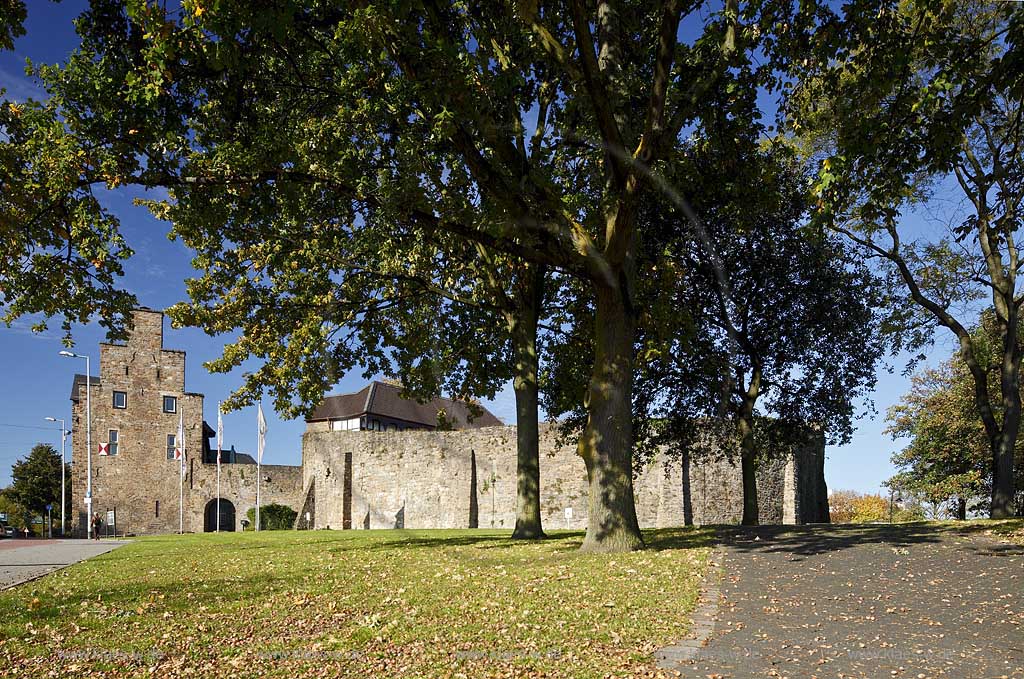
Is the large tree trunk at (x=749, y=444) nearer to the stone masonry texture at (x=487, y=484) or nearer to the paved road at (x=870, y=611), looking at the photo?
the stone masonry texture at (x=487, y=484)

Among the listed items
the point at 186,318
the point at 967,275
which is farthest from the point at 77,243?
the point at 967,275

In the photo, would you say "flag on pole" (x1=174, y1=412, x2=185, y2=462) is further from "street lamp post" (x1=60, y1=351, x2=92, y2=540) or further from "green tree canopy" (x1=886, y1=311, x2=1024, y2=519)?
"green tree canopy" (x1=886, y1=311, x2=1024, y2=519)

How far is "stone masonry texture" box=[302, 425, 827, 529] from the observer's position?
30578 mm

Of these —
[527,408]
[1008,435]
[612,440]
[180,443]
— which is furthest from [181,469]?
[1008,435]

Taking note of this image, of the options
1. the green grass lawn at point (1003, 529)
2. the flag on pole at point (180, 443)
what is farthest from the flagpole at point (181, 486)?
the green grass lawn at point (1003, 529)

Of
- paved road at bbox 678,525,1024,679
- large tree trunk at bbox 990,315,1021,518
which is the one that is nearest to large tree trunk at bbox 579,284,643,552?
paved road at bbox 678,525,1024,679

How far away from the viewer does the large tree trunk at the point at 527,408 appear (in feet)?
58.2

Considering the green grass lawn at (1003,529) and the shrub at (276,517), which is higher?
the green grass lawn at (1003,529)

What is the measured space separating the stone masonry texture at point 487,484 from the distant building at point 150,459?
28.6 ft

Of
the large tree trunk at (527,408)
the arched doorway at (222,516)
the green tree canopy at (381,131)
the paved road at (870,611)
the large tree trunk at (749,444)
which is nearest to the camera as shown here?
the paved road at (870,611)

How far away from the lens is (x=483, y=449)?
34875 mm

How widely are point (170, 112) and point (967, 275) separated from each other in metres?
20.8

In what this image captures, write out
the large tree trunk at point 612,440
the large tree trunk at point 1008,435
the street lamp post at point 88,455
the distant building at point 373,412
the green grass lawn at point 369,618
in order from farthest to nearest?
the distant building at point 373,412 → the street lamp post at point 88,455 → the large tree trunk at point 1008,435 → the large tree trunk at point 612,440 → the green grass lawn at point 369,618

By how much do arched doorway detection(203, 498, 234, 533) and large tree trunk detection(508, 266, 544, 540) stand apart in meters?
36.3
